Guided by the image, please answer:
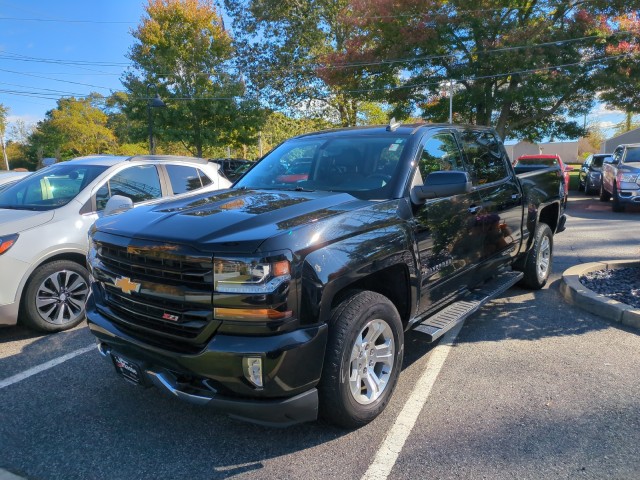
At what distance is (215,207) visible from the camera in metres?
3.14

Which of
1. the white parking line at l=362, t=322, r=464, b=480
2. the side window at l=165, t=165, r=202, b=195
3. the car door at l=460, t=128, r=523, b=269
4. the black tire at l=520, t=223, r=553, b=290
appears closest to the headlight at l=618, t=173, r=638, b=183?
the black tire at l=520, t=223, r=553, b=290

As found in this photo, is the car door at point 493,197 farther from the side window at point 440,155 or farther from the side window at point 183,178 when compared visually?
the side window at point 183,178

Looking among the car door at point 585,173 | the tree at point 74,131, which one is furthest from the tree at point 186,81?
the tree at point 74,131

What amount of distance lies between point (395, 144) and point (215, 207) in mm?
1544

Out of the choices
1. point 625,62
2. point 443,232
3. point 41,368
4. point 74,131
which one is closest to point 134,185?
point 41,368

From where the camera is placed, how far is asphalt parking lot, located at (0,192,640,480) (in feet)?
8.60

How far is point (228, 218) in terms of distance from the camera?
9.23 ft

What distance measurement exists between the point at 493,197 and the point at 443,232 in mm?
1149

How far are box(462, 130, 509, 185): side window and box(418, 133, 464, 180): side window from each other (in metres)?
0.20

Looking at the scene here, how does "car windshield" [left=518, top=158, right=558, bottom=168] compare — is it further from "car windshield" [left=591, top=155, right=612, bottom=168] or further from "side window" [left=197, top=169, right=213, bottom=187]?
"side window" [left=197, top=169, right=213, bottom=187]

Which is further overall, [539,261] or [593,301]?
[539,261]

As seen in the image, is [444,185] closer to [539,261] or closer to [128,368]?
[128,368]

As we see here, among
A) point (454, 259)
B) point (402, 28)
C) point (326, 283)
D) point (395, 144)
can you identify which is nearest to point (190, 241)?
point (326, 283)

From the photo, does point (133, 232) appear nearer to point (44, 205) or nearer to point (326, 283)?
point (326, 283)
